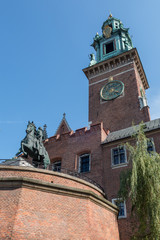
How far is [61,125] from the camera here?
1218 inches

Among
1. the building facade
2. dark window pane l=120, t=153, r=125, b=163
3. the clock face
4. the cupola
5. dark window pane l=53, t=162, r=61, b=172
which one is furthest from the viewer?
the cupola

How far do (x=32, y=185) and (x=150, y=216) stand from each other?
6160mm

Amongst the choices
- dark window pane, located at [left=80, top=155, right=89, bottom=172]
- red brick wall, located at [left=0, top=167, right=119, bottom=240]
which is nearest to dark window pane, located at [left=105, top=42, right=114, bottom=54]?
dark window pane, located at [left=80, top=155, right=89, bottom=172]

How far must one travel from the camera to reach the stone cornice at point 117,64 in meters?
35.2

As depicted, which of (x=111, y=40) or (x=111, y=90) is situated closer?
(x=111, y=90)

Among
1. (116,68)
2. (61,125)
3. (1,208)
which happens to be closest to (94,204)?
(1,208)

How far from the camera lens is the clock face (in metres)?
32.6

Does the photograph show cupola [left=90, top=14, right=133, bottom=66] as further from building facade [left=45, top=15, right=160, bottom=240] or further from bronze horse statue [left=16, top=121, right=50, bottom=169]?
bronze horse statue [left=16, top=121, right=50, bottom=169]

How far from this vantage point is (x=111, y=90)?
3359 cm

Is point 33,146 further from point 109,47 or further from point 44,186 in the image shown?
point 109,47

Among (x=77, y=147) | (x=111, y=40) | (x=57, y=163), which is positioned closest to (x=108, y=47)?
(x=111, y=40)

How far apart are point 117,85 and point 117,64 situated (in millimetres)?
4398

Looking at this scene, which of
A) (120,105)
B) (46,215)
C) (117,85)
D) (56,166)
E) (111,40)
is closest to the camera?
(46,215)

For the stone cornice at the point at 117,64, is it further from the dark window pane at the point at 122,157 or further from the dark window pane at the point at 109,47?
the dark window pane at the point at 122,157
